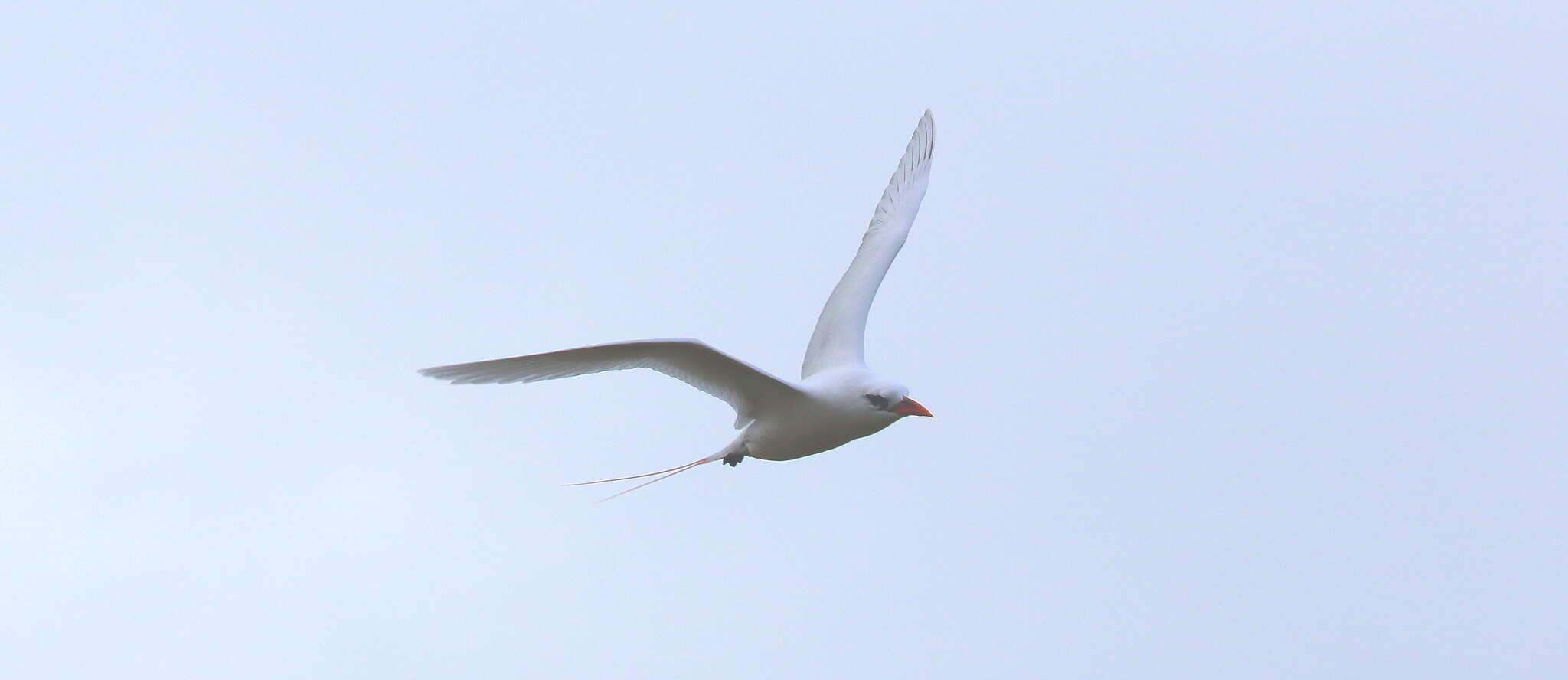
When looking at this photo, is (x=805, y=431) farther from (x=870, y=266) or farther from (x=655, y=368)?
(x=870, y=266)

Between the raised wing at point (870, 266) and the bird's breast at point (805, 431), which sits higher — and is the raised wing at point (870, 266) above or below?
above

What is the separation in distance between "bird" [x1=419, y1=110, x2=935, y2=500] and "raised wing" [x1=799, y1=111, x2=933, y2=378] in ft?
0.06

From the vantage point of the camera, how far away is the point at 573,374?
45.1 ft

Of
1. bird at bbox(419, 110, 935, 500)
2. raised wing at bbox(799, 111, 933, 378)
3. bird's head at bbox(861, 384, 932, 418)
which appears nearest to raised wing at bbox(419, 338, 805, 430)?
bird at bbox(419, 110, 935, 500)

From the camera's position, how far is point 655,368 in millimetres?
14203

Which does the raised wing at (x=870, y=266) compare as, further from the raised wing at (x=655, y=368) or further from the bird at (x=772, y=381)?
the raised wing at (x=655, y=368)

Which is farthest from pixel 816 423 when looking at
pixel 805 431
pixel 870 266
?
pixel 870 266

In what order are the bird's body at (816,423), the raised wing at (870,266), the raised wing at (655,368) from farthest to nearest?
the raised wing at (870,266) → the bird's body at (816,423) → the raised wing at (655,368)

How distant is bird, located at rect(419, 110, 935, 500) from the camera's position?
13.4 meters

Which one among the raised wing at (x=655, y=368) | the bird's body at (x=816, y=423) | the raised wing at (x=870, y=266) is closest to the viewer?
the raised wing at (x=655, y=368)

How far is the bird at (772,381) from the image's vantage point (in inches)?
529

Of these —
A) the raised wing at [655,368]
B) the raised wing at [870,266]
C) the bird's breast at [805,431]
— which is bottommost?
the bird's breast at [805,431]

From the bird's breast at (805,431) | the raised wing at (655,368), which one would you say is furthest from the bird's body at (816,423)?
the raised wing at (655,368)

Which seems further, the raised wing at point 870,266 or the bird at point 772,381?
the raised wing at point 870,266
